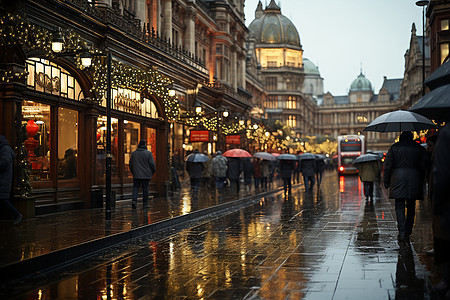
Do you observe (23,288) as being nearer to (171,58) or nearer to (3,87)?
(3,87)

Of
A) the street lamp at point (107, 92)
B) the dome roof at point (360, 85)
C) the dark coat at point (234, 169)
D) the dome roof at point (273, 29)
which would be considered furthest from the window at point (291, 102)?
the street lamp at point (107, 92)

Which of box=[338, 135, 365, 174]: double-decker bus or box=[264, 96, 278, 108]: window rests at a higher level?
box=[264, 96, 278, 108]: window

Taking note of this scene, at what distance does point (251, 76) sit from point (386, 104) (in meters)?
98.2

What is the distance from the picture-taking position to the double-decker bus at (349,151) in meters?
60.2

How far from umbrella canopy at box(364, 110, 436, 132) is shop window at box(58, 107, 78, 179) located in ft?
28.3

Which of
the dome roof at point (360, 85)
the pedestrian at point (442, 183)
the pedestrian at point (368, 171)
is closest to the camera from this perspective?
the pedestrian at point (442, 183)

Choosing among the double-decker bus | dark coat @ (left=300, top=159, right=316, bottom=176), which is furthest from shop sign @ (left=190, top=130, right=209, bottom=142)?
the double-decker bus

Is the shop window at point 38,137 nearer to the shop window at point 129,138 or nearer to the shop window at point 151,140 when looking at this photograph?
the shop window at point 129,138

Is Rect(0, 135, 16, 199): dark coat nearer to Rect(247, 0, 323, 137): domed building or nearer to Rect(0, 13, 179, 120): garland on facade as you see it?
Rect(0, 13, 179, 120): garland on facade

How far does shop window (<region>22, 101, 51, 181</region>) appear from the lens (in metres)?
15.5

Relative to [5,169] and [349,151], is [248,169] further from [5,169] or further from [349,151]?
[349,151]

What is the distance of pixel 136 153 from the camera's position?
1809 cm

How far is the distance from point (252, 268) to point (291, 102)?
11244cm

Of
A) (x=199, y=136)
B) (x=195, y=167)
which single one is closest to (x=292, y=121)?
(x=199, y=136)
